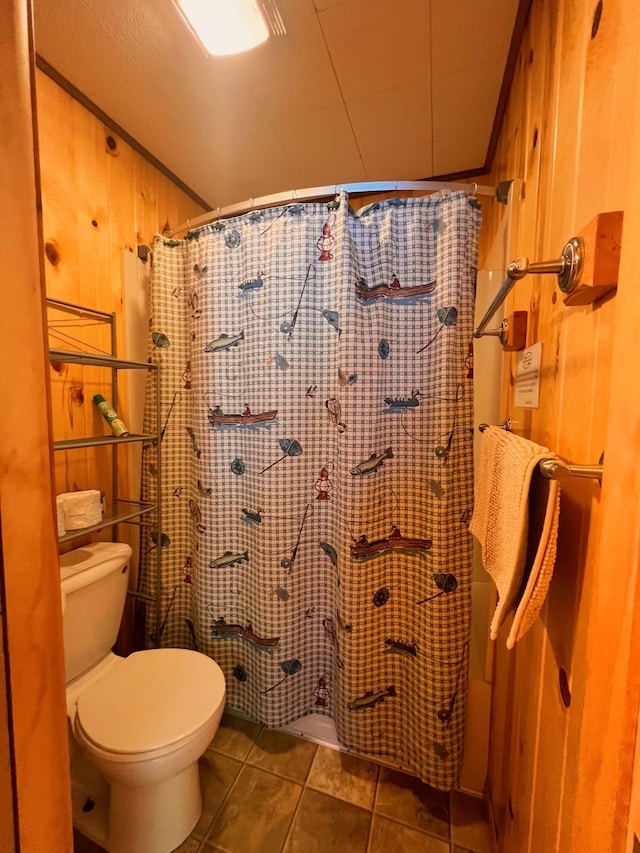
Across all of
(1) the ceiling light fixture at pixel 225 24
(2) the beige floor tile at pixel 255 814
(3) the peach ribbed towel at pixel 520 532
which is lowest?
(2) the beige floor tile at pixel 255 814

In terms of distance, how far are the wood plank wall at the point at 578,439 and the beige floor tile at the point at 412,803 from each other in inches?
7.4

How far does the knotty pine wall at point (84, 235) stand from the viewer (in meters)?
1.17

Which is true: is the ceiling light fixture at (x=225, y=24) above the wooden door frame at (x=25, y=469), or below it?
above

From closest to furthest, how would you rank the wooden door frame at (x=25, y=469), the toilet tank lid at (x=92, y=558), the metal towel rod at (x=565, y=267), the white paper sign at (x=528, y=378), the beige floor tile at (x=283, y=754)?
the wooden door frame at (x=25, y=469)
the metal towel rod at (x=565, y=267)
the white paper sign at (x=528, y=378)
the toilet tank lid at (x=92, y=558)
the beige floor tile at (x=283, y=754)

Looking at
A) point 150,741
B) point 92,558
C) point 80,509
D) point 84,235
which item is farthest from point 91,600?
point 84,235

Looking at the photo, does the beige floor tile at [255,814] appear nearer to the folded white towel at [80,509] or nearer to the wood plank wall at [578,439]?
the wood plank wall at [578,439]

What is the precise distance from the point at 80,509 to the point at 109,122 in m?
1.51

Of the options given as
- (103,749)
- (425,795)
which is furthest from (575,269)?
(425,795)

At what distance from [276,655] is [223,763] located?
0.44m

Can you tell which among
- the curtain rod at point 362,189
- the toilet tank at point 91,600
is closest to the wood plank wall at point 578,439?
the curtain rod at point 362,189

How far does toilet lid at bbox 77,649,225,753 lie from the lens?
90 centimetres

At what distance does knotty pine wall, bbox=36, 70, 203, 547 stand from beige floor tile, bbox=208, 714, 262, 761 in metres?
0.93

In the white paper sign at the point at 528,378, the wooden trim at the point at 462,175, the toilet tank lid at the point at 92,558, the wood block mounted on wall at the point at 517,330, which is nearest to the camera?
the white paper sign at the point at 528,378

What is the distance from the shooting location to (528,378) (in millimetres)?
821
